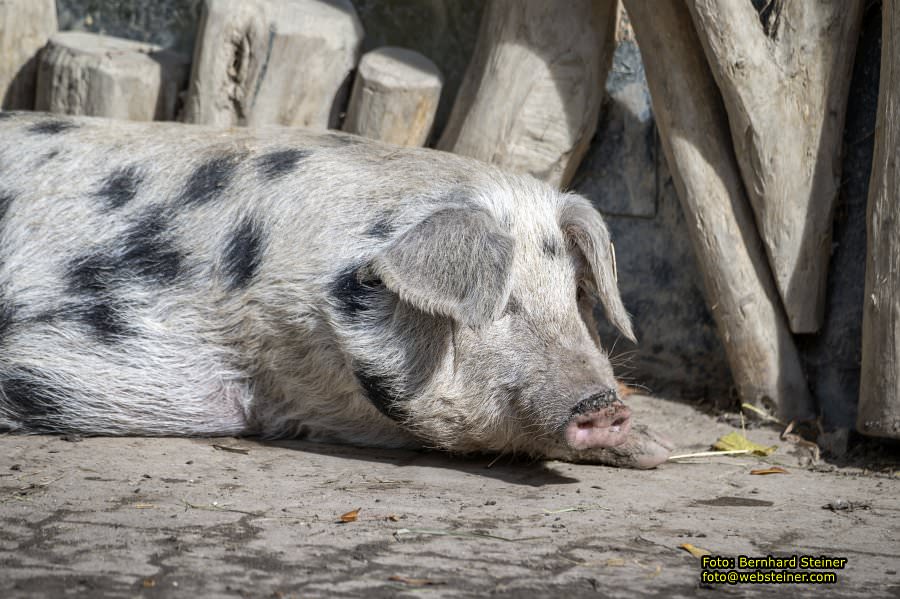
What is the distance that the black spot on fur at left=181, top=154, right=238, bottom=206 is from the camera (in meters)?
4.09

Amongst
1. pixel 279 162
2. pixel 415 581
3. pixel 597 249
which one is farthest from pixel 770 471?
pixel 279 162

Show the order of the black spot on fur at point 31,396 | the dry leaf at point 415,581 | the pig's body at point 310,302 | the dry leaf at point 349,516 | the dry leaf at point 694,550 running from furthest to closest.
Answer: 1. the black spot on fur at point 31,396
2. the pig's body at point 310,302
3. the dry leaf at point 349,516
4. the dry leaf at point 694,550
5. the dry leaf at point 415,581

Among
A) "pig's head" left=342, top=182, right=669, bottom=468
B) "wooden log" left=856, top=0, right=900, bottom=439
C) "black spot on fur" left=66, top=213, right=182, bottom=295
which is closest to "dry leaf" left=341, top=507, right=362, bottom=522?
"pig's head" left=342, top=182, right=669, bottom=468

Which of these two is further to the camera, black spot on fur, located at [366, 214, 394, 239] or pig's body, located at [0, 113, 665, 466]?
black spot on fur, located at [366, 214, 394, 239]

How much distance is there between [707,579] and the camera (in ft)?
8.52

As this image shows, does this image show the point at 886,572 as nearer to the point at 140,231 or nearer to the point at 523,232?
the point at 523,232

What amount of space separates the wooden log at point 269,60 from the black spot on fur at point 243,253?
51.9 inches

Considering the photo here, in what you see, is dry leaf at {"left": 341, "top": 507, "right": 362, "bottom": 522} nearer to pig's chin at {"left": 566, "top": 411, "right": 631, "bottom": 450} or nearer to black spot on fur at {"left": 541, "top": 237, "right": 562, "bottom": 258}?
pig's chin at {"left": 566, "top": 411, "right": 631, "bottom": 450}

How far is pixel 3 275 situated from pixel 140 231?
0.53m

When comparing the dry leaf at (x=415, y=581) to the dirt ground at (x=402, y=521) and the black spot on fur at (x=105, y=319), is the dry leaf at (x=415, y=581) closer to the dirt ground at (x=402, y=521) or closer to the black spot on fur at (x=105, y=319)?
the dirt ground at (x=402, y=521)

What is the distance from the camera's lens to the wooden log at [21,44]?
17.4 feet

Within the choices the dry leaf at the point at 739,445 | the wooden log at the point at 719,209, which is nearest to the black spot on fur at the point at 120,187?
the wooden log at the point at 719,209

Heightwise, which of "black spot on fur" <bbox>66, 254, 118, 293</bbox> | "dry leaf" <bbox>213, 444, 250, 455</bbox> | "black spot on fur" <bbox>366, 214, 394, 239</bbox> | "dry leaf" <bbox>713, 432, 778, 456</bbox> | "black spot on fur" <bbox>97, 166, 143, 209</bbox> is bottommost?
"dry leaf" <bbox>213, 444, 250, 455</bbox>

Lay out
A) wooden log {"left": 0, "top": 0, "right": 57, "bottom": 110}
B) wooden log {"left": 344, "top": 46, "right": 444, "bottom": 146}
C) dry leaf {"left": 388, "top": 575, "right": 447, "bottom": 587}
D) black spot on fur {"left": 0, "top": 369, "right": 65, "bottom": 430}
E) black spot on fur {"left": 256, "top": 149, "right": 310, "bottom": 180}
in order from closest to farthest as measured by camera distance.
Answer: dry leaf {"left": 388, "top": 575, "right": 447, "bottom": 587}, black spot on fur {"left": 0, "top": 369, "right": 65, "bottom": 430}, black spot on fur {"left": 256, "top": 149, "right": 310, "bottom": 180}, wooden log {"left": 344, "top": 46, "right": 444, "bottom": 146}, wooden log {"left": 0, "top": 0, "right": 57, "bottom": 110}
